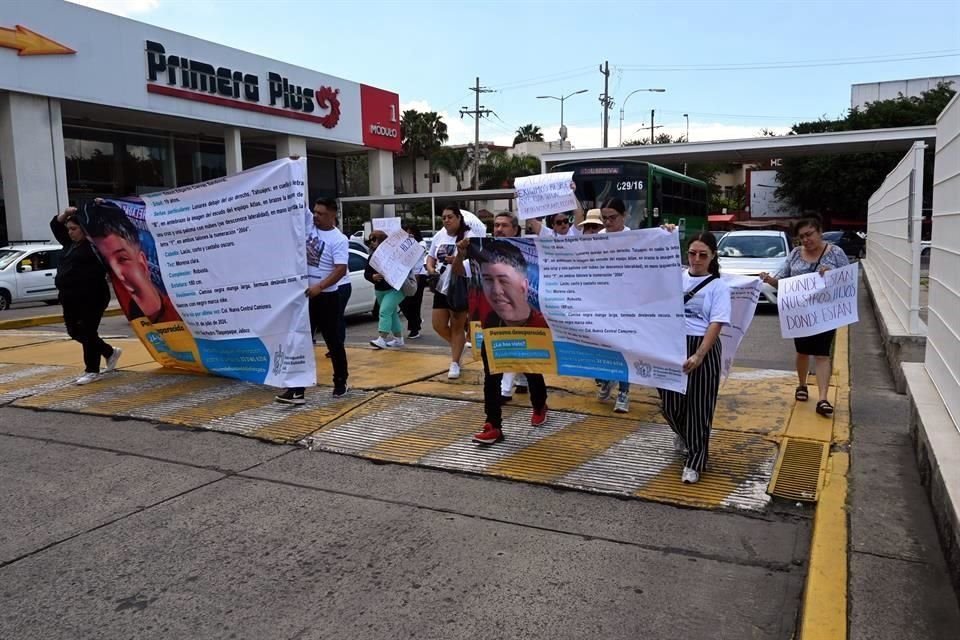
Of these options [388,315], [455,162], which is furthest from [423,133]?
[388,315]

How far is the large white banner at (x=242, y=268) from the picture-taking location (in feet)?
21.7

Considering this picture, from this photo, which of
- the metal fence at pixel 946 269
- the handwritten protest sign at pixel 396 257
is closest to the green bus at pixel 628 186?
the handwritten protest sign at pixel 396 257

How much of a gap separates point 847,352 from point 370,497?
23.4 feet

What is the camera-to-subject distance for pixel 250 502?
4.66 metres

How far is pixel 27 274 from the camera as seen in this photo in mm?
18156

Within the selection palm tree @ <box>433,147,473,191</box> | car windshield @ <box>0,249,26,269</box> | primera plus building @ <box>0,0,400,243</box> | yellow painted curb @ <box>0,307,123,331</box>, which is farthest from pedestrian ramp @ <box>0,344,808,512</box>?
palm tree @ <box>433,147,473,191</box>

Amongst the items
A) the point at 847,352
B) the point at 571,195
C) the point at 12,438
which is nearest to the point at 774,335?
the point at 847,352

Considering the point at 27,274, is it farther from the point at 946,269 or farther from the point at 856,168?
the point at 856,168

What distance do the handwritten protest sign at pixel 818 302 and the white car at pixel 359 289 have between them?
852 centimetres

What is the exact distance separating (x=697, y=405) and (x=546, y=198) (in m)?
3.63

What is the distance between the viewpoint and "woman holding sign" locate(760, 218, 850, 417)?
20.9 ft

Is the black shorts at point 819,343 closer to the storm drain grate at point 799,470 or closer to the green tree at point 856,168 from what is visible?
the storm drain grate at point 799,470

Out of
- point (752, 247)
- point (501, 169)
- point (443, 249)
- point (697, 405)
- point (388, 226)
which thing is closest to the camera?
point (697, 405)

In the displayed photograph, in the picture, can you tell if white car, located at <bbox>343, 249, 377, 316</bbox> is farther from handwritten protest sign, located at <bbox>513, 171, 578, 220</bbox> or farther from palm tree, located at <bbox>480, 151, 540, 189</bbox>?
palm tree, located at <bbox>480, 151, 540, 189</bbox>
